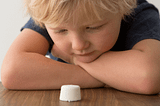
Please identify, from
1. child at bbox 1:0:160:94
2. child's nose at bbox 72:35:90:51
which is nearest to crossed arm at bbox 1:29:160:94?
child at bbox 1:0:160:94

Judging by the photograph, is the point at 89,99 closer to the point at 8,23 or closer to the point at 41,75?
the point at 41,75

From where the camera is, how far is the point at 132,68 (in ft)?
2.24

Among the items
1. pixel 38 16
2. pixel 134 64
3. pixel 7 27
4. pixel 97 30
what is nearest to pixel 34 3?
pixel 38 16

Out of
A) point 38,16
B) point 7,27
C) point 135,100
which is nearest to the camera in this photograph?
point 135,100

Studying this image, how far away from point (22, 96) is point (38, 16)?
259mm

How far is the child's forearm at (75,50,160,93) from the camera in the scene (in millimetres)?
647

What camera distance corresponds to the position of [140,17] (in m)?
0.89

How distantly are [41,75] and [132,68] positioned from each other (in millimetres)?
317

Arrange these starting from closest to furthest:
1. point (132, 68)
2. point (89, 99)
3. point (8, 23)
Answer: point (89, 99) → point (132, 68) → point (8, 23)

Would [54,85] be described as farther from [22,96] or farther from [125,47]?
[125,47]

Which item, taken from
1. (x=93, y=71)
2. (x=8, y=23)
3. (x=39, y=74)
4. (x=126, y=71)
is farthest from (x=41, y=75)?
(x=8, y=23)

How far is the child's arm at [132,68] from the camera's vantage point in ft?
2.12

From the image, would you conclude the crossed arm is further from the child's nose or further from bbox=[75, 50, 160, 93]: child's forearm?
the child's nose

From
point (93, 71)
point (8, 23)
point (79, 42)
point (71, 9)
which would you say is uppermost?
point (71, 9)
